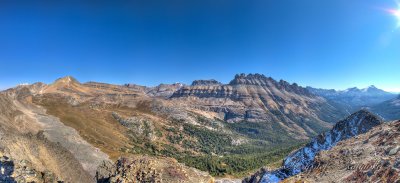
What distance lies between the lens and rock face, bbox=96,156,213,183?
4703cm

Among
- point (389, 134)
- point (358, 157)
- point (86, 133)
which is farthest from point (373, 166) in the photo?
point (86, 133)

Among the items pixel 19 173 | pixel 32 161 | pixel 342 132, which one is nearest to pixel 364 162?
pixel 19 173

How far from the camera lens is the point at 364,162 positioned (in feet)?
115

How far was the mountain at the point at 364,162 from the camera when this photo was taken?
30.5 m

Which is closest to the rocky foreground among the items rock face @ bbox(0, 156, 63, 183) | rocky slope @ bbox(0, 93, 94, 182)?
rock face @ bbox(0, 156, 63, 183)

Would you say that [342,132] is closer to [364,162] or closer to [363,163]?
[364,162]

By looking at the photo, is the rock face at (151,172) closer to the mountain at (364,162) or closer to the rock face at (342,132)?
the mountain at (364,162)

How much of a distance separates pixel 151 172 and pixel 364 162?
30610 millimetres

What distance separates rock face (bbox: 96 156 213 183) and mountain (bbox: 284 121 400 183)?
1640cm

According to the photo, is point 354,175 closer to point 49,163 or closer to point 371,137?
point 371,137

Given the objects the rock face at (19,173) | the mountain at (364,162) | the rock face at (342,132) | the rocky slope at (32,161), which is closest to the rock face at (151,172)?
the mountain at (364,162)

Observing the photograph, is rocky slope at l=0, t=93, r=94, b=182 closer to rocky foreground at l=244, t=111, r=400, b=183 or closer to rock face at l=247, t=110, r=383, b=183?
rocky foreground at l=244, t=111, r=400, b=183

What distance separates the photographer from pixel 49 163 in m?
87.4

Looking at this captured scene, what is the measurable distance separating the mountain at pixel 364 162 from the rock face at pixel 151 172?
16403 millimetres
